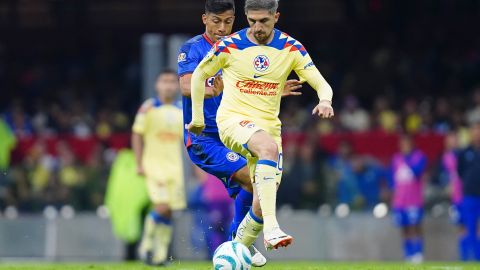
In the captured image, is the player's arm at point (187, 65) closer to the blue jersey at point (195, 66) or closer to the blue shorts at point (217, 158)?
the blue jersey at point (195, 66)

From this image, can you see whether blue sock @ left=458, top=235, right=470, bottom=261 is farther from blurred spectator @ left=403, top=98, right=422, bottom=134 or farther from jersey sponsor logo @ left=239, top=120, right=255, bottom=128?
jersey sponsor logo @ left=239, top=120, right=255, bottom=128

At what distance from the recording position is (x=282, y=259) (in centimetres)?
1917

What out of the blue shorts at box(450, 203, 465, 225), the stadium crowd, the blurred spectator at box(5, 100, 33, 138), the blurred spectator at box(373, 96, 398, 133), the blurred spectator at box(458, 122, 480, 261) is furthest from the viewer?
the blurred spectator at box(5, 100, 33, 138)

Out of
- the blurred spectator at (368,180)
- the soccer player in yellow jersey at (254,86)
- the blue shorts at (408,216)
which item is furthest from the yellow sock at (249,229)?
the blurred spectator at (368,180)

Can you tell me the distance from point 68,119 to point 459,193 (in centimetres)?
847

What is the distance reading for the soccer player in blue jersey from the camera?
33.4 ft

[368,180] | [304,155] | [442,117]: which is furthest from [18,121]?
[442,117]

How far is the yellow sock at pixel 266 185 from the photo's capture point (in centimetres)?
922

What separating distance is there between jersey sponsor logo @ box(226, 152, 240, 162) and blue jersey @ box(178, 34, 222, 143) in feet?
0.96

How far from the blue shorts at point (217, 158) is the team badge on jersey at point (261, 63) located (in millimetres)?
994

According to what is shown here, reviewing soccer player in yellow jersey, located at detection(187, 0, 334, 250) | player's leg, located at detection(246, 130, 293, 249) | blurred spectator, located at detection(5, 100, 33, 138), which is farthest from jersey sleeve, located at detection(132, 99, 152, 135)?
blurred spectator, located at detection(5, 100, 33, 138)

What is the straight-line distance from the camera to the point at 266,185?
926cm

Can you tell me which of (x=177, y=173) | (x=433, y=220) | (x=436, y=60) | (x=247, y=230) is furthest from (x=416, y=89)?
(x=247, y=230)

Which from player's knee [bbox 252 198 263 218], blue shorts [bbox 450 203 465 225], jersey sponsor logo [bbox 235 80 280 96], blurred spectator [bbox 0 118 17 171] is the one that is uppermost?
jersey sponsor logo [bbox 235 80 280 96]
